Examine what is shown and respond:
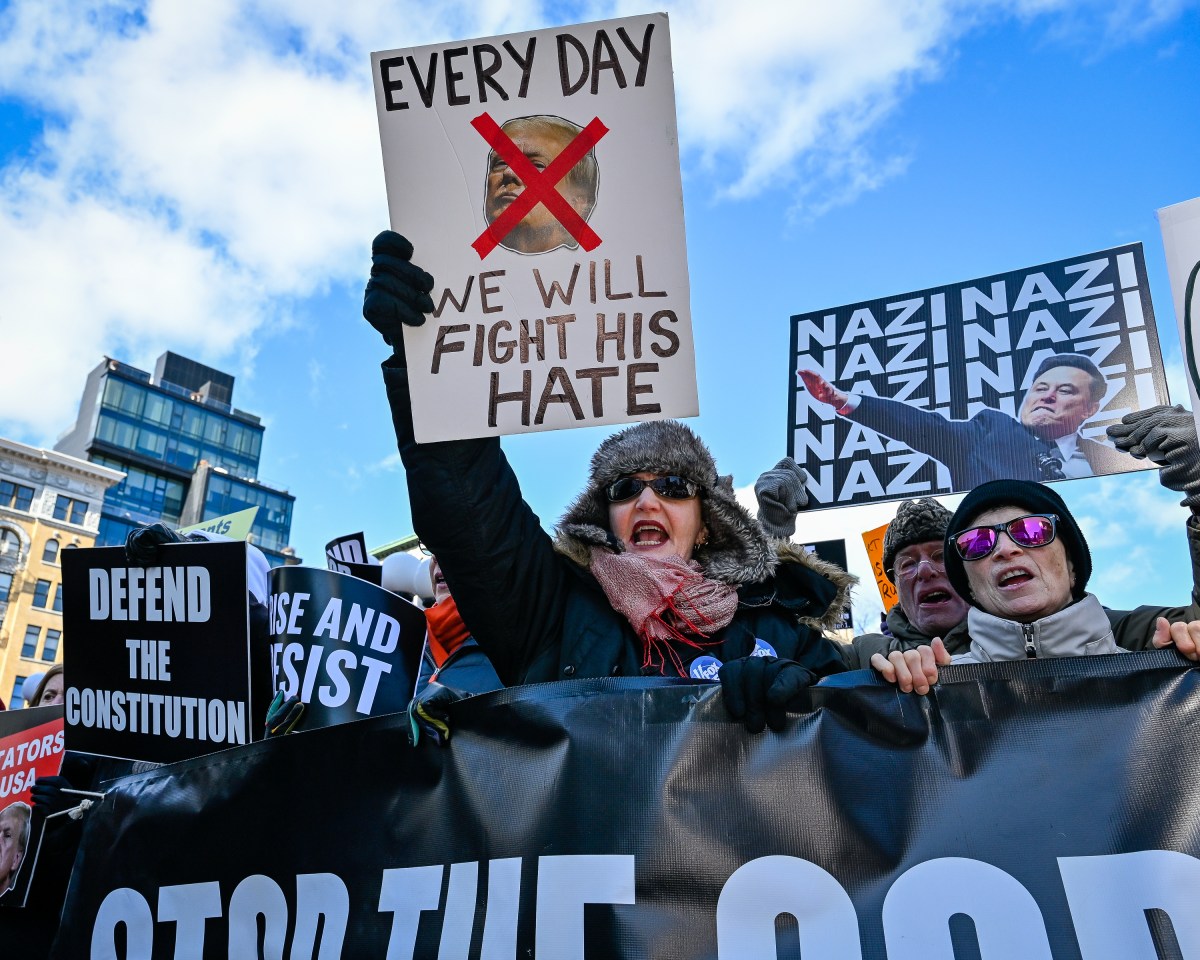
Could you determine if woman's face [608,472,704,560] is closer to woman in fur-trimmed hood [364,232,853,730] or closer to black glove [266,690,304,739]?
woman in fur-trimmed hood [364,232,853,730]

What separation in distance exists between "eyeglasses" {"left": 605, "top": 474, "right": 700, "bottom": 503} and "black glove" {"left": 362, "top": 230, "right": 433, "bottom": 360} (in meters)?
0.83

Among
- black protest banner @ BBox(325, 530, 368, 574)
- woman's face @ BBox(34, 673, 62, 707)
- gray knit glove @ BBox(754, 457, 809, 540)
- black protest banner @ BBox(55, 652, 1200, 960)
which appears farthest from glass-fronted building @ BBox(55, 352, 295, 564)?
black protest banner @ BBox(55, 652, 1200, 960)

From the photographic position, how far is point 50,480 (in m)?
50.3

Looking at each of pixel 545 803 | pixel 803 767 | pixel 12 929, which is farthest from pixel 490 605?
pixel 12 929

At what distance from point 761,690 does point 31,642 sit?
174 feet

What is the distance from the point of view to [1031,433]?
4297mm

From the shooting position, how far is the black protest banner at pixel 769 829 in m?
1.79

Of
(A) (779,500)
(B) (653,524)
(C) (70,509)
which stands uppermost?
(C) (70,509)

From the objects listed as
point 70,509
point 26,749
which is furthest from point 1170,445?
point 70,509

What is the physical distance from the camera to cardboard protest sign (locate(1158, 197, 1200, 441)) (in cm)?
221

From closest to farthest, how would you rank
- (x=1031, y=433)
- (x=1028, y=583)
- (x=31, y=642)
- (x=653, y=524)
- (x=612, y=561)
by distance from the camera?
(x=1028, y=583)
(x=612, y=561)
(x=653, y=524)
(x=1031, y=433)
(x=31, y=642)

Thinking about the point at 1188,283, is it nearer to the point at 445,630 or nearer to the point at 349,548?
the point at 445,630

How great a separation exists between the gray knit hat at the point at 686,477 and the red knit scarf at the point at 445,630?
3.30 feet

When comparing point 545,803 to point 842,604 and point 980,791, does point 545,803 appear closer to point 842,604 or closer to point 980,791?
point 980,791
